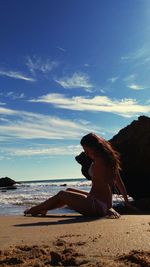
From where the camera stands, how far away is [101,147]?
21.7 feet

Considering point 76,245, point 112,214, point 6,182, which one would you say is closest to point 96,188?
point 112,214

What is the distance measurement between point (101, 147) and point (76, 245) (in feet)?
10.2

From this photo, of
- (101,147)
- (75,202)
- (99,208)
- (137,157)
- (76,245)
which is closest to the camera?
(76,245)

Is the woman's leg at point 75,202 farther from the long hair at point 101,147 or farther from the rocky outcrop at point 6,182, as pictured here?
the rocky outcrop at point 6,182

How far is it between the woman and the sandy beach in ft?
4.78

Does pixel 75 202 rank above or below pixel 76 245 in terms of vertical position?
above

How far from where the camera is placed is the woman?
21.2ft

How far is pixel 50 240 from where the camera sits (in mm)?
3986

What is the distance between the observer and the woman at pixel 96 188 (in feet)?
21.2

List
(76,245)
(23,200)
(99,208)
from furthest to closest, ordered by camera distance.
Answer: (23,200) → (99,208) → (76,245)

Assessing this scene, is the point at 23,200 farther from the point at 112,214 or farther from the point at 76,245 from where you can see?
the point at 76,245

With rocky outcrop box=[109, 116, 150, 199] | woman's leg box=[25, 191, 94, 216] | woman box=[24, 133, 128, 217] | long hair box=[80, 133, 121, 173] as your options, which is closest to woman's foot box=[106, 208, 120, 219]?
woman box=[24, 133, 128, 217]

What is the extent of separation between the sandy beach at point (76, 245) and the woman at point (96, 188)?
1456 mm

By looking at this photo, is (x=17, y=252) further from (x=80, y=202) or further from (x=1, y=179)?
(x=1, y=179)
